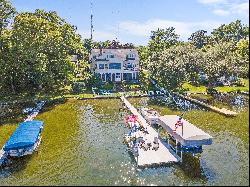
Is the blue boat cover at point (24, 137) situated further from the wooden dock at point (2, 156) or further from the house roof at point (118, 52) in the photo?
the house roof at point (118, 52)

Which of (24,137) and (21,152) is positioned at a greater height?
(24,137)

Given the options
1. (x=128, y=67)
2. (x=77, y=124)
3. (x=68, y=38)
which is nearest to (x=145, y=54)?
(x=128, y=67)

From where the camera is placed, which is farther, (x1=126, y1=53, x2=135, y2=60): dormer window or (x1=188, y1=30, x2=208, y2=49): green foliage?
(x1=188, y1=30, x2=208, y2=49): green foliage

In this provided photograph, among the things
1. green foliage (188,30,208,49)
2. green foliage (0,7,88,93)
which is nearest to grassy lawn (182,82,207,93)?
green foliage (0,7,88,93)

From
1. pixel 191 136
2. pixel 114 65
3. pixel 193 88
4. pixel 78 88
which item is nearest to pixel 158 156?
pixel 191 136

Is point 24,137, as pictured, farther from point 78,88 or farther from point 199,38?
point 199,38

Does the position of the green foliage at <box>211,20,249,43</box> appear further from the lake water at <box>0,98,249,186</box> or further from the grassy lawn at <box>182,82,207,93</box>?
the lake water at <box>0,98,249,186</box>

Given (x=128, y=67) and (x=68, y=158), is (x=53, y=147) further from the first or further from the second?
(x=128, y=67)
